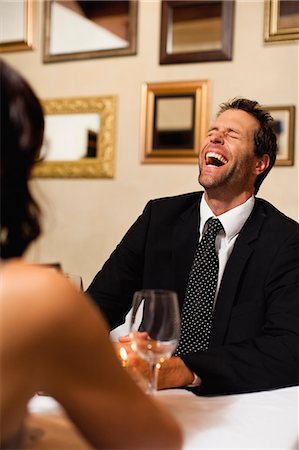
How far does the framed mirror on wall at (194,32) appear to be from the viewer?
8.32ft

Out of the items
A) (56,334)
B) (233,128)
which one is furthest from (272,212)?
(56,334)

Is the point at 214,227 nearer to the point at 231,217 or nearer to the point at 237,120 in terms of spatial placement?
the point at 231,217

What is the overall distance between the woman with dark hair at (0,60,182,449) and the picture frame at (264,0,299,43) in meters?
2.13

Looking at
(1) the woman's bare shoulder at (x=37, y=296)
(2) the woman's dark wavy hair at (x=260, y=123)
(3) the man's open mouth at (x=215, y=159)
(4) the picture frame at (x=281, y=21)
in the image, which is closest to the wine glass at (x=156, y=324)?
(1) the woman's bare shoulder at (x=37, y=296)

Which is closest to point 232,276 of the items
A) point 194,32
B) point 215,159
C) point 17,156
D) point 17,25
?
point 215,159

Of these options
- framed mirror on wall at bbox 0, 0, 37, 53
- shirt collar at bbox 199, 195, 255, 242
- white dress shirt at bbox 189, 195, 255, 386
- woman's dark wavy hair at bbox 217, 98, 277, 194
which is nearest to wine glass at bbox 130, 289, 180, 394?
white dress shirt at bbox 189, 195, 255, 386

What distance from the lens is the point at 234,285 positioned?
150 centimetres

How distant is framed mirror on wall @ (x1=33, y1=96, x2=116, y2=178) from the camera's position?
2812 mm

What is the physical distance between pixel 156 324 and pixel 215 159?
3.37 ft

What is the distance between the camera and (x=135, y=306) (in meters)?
0.91

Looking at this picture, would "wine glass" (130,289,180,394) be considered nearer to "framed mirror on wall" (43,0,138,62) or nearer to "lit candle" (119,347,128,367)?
"lit candle" (119,347,128,367)

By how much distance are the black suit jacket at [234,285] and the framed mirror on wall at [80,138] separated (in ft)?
3.60

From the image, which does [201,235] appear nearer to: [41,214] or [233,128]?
[233,128]

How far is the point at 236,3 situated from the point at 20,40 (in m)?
1.25
